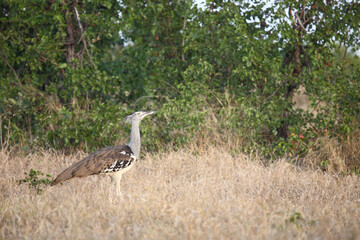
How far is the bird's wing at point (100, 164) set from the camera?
16.0 ft

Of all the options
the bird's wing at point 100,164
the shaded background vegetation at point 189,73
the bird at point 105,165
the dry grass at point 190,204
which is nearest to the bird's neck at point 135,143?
the bird at point 105,165

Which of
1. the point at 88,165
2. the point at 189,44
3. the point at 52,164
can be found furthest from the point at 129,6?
the point at 88,165

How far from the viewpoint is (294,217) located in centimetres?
392

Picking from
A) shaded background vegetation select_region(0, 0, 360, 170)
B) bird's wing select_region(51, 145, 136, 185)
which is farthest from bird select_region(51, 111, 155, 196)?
shaded background vegetation select_region(0, 0, 360, 170)

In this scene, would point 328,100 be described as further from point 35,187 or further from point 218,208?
point 35,187

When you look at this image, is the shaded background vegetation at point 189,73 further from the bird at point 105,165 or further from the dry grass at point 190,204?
the bird at point 105,165

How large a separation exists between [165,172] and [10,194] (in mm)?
1991

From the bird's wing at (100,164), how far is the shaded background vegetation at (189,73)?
200 centimetres

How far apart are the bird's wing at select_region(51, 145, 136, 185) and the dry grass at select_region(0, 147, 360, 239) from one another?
23cm

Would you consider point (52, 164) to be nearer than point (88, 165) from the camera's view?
No

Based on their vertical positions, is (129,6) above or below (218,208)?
above

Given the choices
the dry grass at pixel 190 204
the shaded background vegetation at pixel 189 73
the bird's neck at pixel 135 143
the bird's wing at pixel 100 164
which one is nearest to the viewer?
the dry grass at pixel 190 204

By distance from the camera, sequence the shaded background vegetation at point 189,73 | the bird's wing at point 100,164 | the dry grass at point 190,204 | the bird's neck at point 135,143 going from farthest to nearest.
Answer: the shaded background vegetation at point 189,73 < the bird's neck at point 135,143 < the bird's wing at point 100,164 < the dry grass at point 190,204

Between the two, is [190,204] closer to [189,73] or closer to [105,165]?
[105,165]
